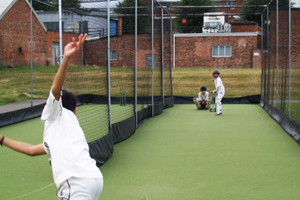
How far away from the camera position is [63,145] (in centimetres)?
379

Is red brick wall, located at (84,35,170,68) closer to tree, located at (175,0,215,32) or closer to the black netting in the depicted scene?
the black netting

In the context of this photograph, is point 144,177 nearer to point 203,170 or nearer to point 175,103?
point 203,170

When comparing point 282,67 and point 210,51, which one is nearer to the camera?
point 282,67

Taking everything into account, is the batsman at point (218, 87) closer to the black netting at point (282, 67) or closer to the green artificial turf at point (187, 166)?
the black netting at point (282, 67)

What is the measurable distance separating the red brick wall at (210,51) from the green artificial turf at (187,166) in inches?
1050

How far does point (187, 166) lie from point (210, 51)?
33.3 metres

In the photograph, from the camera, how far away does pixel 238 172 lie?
8.20m

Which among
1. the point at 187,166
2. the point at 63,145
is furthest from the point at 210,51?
the point at 63,145

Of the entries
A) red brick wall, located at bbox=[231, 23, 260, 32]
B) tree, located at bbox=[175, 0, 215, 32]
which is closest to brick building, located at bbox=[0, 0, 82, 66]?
tree, located at bbox=[175, 0, 215, 32]

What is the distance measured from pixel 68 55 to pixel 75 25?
13.3 m

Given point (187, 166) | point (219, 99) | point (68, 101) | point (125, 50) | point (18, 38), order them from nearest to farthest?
point (68, 101)
point (187, 166)
point (219, 99)
point (125, 50)
point (18, 38)

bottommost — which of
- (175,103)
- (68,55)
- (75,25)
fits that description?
(175,103)

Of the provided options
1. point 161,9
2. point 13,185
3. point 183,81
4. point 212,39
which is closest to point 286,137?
point 13,185

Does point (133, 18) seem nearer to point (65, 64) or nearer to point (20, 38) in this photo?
point (65, 64)
